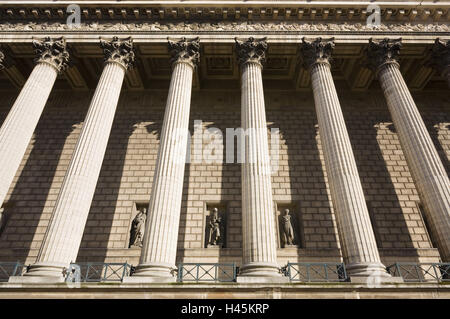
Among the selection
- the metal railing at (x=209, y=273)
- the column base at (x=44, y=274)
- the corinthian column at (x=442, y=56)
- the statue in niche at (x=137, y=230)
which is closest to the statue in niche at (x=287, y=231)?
the metal railing at (x=209, y=273)

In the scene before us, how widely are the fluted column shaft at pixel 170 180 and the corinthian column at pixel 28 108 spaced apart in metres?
6.47

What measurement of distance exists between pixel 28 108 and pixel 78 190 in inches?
228

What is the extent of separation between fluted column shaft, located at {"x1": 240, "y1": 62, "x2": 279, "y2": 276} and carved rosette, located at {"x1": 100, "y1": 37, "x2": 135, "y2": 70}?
657cm

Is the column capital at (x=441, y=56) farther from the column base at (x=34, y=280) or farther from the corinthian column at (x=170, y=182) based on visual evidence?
the column base at (x=34, y=280)

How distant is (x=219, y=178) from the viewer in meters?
17.9

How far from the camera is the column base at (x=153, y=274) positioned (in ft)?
33.0

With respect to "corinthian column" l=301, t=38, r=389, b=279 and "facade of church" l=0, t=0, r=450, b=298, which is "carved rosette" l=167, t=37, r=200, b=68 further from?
"corinthian column" l=301, t=38, r=389, b=279

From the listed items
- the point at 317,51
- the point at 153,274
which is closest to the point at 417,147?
the point at 317,51

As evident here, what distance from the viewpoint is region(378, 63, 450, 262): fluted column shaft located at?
1180 centimetres

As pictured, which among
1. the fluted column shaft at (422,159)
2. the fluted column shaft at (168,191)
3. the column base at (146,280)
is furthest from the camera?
the fluted column shaft at (422,159)

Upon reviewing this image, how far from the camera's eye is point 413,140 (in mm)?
13703

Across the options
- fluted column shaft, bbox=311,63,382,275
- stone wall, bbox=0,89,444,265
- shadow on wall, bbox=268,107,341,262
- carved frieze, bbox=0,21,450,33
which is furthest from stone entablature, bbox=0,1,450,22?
shadow on wall, bbox=268,107,341,262
